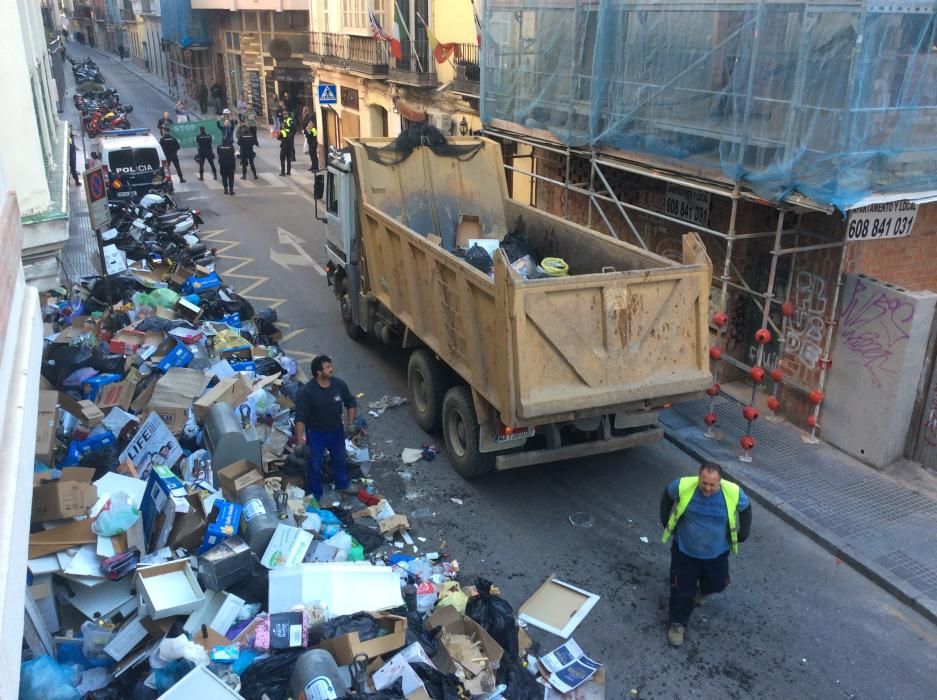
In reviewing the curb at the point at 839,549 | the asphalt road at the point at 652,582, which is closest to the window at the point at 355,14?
the asphalt road at the point at 652,582

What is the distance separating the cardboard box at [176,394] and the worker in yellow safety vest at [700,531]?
471 centimetres

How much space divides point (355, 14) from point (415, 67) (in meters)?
4.40

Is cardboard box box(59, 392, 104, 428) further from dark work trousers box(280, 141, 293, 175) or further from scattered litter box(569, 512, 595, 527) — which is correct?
dark work trousers box(280, 141, 293, 175)

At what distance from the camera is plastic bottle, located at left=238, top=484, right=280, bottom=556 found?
572 centimetres

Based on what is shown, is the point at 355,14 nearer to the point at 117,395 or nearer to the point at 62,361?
the point at 62,361

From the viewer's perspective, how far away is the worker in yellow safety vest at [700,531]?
5207mm

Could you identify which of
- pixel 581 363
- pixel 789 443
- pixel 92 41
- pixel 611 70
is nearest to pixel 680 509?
pixel 581 363

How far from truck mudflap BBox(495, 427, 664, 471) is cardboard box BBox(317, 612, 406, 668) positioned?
221 cm

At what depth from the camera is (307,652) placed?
4543 mm

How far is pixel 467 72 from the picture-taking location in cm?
1631

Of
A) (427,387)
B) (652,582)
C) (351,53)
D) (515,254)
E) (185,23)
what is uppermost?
(185,23)

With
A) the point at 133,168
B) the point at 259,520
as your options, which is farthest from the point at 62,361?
the point at 133,168

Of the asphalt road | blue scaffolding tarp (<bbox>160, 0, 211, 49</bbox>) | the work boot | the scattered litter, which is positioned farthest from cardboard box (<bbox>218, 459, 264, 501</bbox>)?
blue scaffolding tarp (<bbox>160, 0, 211, 49</bbox>)

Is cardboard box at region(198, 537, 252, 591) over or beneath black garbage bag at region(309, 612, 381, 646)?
over
